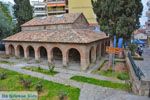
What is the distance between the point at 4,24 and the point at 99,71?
76.2 ft

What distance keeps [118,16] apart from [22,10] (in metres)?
22.1

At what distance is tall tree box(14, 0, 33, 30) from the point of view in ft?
141

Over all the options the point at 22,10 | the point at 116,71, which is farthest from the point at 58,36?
the point at 22,10

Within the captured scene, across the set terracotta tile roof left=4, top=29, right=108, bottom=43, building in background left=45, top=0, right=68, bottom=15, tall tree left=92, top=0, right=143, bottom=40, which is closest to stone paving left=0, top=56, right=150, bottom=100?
terracotta tile roof left=4, top=29, right=108, bottom=43

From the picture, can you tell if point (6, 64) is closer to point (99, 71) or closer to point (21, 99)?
point (99, 71)

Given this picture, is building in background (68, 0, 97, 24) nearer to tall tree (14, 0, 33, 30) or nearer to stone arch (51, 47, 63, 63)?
tall tree (14, 0, 33, 30)

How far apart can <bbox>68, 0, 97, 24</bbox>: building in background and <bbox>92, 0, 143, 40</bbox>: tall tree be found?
3187cm

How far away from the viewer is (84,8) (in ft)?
202

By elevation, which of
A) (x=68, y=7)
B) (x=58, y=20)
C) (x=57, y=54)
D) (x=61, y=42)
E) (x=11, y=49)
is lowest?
(x=57, y=54)

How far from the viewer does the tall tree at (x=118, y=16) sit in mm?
26828

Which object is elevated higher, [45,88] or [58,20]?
[58,20]

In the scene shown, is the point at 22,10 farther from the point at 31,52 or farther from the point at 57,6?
the point at 57,6

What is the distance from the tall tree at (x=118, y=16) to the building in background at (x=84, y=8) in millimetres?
31865

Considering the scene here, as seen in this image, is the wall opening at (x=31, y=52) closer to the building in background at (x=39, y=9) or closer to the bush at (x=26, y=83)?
the bush at (x=26, y=83)
